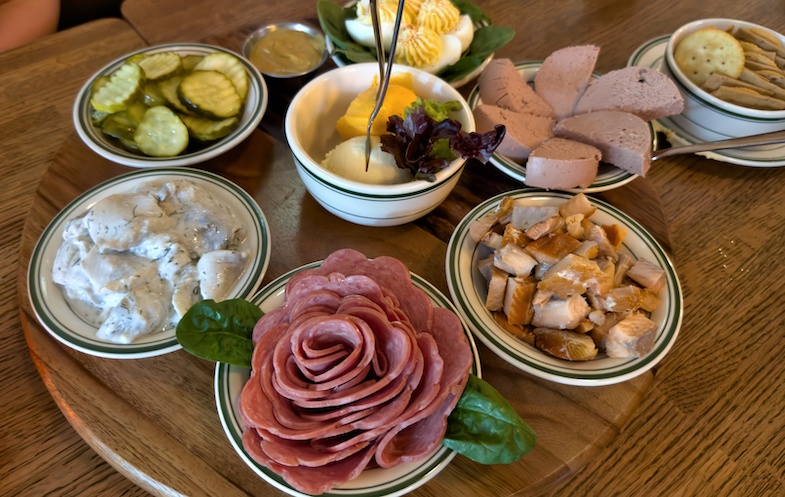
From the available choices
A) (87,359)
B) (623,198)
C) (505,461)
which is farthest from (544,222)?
(87,359)

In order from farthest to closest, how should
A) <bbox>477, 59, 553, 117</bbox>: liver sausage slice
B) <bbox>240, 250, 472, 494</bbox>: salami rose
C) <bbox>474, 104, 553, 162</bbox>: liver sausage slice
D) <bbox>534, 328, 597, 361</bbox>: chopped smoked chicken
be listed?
<bbox>477, 59, 553, 117</bbox>: liver sausage slice, <bbox>474, 104, 553, 162</bbox>: liver sausage slice, <bbox>534, 328, 597, 361</bbox>: chopped smoked chicken, <bbox>240, 250, 472, 494</bbox>: salami rose

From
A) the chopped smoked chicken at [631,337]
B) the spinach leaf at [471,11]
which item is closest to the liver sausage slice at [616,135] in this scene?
the chopped smoked chicken at [631,337]

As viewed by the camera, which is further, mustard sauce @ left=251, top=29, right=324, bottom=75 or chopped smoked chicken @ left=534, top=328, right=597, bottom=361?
mustard sauce @ left=251, top=29, right=324, bottom=75

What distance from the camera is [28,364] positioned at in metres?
1.25

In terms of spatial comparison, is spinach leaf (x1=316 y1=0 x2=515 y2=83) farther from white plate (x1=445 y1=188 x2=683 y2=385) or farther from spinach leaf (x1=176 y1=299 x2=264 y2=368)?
spinach leaf (x1=176 y1=299 x2=264 y2=368)

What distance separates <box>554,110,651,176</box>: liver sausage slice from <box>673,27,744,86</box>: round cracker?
38cm

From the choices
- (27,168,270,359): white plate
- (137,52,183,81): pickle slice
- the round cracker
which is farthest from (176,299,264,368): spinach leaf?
the round cracker

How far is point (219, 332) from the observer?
101 centimetres

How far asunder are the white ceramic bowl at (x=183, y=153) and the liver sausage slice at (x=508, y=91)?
67 centimetres

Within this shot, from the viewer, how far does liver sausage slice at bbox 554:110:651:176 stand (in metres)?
1.38

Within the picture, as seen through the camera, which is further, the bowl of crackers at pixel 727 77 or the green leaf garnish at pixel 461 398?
the bowl of crackers at pixel 727 77

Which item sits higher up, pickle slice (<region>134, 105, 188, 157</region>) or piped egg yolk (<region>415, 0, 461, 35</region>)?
piped egg yolk (<region>415, 0, 461, 35</region>)

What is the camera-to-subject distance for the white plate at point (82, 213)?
3.63 feet

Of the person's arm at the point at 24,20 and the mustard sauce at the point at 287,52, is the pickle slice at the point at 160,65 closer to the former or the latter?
the mustard sauce at the point at 287,52
